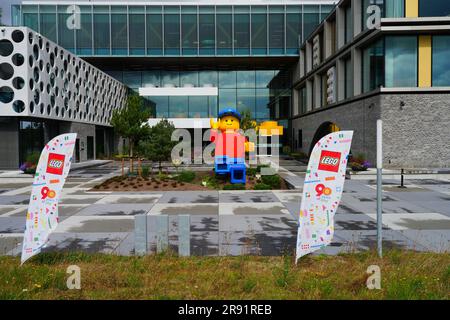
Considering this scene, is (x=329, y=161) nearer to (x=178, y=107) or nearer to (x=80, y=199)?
(x=80, y=199)

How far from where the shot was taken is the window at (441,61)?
72.1 feet

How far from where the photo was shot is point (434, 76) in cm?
2200

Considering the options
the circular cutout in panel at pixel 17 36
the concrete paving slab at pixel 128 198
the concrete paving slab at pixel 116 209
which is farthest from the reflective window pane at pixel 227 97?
the concrete paving slab at pixel 116 209

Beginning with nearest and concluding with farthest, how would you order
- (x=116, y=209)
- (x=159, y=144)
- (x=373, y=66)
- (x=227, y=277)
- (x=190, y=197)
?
(x=227, y=277)
(x=116, y=209)
(x=190, y=197)
(x=159, y=144)
(x=373, y=66)

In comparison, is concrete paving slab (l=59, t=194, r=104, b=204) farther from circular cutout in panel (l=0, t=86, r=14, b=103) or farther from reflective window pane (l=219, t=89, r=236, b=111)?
reflective window pane (l=219, t=89, r=236, b=111)

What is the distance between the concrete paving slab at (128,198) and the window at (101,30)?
3116 centimetres

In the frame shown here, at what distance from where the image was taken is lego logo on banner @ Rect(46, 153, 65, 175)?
628 cm

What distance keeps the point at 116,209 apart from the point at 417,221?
372 inches

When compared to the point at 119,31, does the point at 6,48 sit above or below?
below

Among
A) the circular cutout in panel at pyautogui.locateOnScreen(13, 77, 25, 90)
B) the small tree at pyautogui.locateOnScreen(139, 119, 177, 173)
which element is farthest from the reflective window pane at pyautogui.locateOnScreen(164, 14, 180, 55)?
the small tree at pyautogui.locateOnScreen(139, 119, 177, 173)

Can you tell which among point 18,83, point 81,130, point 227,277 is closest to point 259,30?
point 81,130

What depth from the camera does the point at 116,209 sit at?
475 inches

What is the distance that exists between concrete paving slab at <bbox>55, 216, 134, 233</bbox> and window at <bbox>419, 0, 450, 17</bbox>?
71.9 ft

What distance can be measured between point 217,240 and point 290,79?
1626 inches
